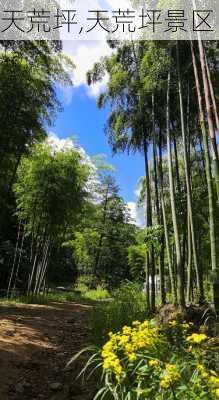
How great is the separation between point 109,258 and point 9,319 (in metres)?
12.1

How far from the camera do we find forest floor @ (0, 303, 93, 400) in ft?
12.3

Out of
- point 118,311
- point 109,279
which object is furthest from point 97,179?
point 118,311

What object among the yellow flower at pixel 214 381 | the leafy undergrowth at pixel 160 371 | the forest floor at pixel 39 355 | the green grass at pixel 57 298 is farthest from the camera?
the green grass at pixel 57 298

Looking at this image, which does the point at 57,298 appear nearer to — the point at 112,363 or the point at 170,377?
the point at 112,363

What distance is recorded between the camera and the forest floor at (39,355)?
147 inches

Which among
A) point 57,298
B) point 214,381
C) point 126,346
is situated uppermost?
point 57,298

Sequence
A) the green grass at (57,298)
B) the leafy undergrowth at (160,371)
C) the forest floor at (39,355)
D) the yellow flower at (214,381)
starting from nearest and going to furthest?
the yellow flower at (214,381) < the leafy undergrowth at (160,371) < the forest floor at (39,355) < the green grass at (57,298)

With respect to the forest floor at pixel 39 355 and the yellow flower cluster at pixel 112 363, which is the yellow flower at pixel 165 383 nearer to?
the yellow flower cluster at pixel 112 363

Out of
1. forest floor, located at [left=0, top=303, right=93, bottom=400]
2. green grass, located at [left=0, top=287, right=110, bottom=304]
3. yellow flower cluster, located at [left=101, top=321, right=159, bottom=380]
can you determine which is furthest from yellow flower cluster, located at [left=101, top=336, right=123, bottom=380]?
green grass, located at [left=0, top=287, right=110, bottom=304]

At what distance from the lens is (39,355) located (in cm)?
496

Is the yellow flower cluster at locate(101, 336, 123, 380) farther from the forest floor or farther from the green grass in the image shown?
the green grass

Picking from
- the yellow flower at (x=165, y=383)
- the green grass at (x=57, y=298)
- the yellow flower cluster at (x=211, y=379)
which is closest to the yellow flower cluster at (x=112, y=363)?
the yellow flower at (x=165, y=383)

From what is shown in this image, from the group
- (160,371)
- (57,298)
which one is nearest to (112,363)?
(160,371)

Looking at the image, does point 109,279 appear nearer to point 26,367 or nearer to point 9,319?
point 9,319
